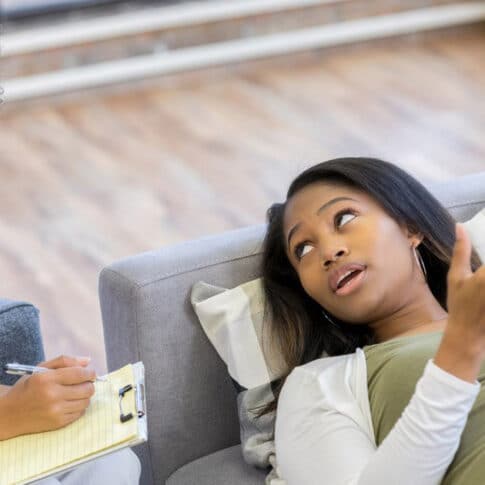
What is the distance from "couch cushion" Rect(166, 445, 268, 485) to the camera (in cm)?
172

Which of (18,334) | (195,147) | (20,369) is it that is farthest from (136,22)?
(20,369)

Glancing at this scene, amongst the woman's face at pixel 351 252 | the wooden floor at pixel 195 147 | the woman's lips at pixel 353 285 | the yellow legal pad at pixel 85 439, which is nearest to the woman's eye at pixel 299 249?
the woman's face at pixel 351 252

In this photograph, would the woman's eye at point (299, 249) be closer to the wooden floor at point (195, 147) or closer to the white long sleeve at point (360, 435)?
the white long sleeve at point (360, 435)

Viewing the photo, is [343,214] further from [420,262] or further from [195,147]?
[195,147]

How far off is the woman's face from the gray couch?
153 millimetres

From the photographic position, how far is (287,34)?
4.55m

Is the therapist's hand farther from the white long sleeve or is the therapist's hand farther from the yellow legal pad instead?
the white long sleeve

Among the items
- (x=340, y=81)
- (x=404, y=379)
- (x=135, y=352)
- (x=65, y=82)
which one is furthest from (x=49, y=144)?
(x=404, y=379)

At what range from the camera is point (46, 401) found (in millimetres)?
1488

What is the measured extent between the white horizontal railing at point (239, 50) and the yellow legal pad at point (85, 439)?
2.77 m

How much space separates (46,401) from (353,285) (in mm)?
444

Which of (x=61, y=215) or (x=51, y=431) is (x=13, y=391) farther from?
(x=61, y=215)

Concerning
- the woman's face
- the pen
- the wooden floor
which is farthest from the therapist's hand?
the wooden floor

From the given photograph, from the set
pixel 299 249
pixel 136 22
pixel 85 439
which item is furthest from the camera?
pixel 136 22
